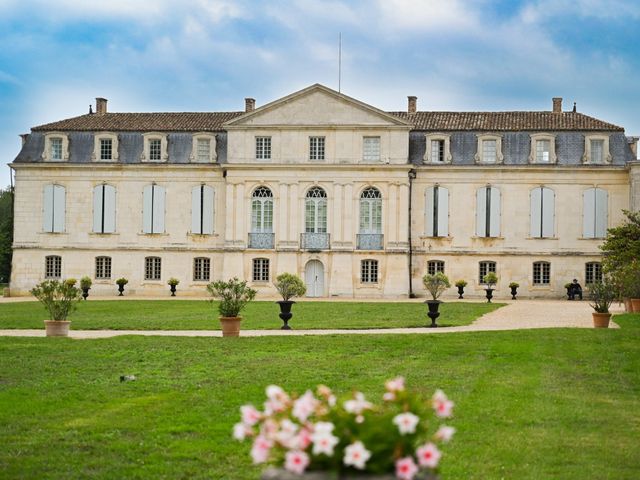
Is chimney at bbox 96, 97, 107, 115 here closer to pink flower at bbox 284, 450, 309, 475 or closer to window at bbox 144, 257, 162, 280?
window at bbox 144, 257, 162, 280

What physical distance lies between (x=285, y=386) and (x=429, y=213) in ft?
106

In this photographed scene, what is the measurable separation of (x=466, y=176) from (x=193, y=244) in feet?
43.5

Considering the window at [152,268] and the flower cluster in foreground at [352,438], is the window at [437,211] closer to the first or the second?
the window at [152,268]

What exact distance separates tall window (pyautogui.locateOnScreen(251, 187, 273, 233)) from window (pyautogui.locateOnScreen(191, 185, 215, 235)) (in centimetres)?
238

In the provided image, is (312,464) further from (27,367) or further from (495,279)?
(495,279)

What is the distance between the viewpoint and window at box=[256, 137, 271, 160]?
145 feet

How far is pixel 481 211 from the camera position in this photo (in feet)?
145

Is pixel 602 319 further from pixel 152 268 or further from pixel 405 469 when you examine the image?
pixel 152 268

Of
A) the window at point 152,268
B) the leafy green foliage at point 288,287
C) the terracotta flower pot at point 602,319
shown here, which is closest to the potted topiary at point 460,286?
the window at point 152,268

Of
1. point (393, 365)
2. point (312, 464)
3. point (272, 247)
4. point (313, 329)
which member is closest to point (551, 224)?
point (272, 247)

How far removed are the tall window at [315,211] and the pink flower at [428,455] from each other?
3994 cm

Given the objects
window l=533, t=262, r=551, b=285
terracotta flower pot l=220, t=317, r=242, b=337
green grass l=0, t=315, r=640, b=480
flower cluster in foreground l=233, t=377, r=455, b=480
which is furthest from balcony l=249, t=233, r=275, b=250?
flower cluster in foreground l=233, t=377, r=455, b=480

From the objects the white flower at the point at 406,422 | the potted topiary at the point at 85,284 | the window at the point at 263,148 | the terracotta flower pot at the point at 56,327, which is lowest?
the terracotta flower pot at the point at 56,327

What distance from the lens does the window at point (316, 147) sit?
44.0 meters
